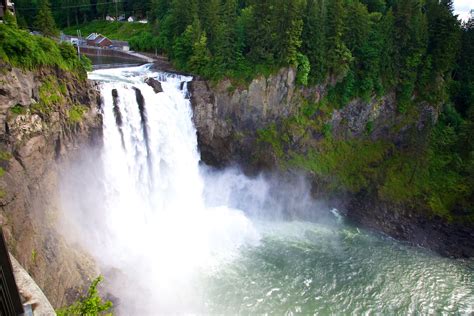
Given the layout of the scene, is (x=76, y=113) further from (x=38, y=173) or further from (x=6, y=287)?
(x=6, y=287)

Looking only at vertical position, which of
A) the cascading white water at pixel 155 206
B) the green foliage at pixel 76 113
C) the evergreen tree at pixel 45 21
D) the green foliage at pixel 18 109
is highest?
the evergreen tree at pixel 45 21

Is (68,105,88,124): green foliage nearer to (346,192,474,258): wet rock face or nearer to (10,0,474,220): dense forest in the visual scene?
(10,0,474,220): dense forest

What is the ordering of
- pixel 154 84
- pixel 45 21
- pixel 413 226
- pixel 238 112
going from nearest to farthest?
pixel 45 21, pixel 154 84, pixel 413 226, pixel 238 112

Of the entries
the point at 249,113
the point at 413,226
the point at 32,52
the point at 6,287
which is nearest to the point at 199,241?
the point at 249,113

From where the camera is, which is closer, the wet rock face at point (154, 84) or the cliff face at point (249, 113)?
the wet rock face at point (154, 84)

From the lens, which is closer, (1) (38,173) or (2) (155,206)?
(1) (38,173)

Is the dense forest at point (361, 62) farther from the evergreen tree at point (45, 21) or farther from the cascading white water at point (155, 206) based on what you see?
the evergreen tree at point (45, 21)

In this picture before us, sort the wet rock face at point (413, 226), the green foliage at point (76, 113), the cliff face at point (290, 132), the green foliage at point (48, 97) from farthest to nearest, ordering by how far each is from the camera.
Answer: the cliff face at point (290, 132) < the wet rock face at point (413, 226) < the green foliage at point (76, 113) < the green foliage at point (48, 97)

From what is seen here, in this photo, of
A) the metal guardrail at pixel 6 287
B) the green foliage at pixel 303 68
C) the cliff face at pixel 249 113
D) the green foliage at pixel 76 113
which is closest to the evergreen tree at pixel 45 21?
the green foliage at pixel 76 113
